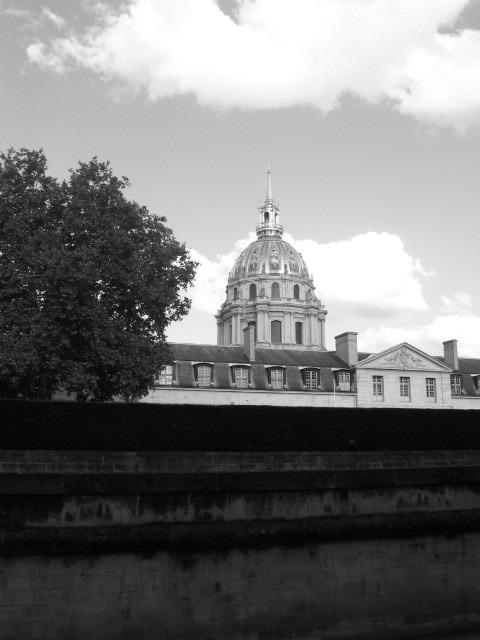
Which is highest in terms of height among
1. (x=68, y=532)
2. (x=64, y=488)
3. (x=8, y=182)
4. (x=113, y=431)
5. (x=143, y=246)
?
(x=8, y=182)

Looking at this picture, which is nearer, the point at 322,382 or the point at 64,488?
the point at 64,488

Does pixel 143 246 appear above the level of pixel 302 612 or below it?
above

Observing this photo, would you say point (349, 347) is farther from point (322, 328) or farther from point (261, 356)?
point (322, 328)

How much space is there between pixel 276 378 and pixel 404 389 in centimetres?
1200

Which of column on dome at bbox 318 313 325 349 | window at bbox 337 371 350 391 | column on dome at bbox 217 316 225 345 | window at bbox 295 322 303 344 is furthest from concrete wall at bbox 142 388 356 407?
column on dome at bbox 217 316 225 345

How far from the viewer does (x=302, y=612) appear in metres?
13.3

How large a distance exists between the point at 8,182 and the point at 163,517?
61.1 ft

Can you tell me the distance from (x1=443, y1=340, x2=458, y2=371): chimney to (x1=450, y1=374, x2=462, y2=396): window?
797 mm

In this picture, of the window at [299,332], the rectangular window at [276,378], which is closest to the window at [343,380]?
the rectangular window at [276,378]

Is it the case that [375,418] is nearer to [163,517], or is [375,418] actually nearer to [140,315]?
[163,517]

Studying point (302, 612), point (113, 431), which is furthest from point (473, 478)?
point (113, 431)

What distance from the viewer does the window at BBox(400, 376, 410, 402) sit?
196ft

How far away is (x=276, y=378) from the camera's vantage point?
56.2 metres

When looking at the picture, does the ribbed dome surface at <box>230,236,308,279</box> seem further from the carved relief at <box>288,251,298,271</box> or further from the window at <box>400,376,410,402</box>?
the window at <box>400,376,410,402</box>
